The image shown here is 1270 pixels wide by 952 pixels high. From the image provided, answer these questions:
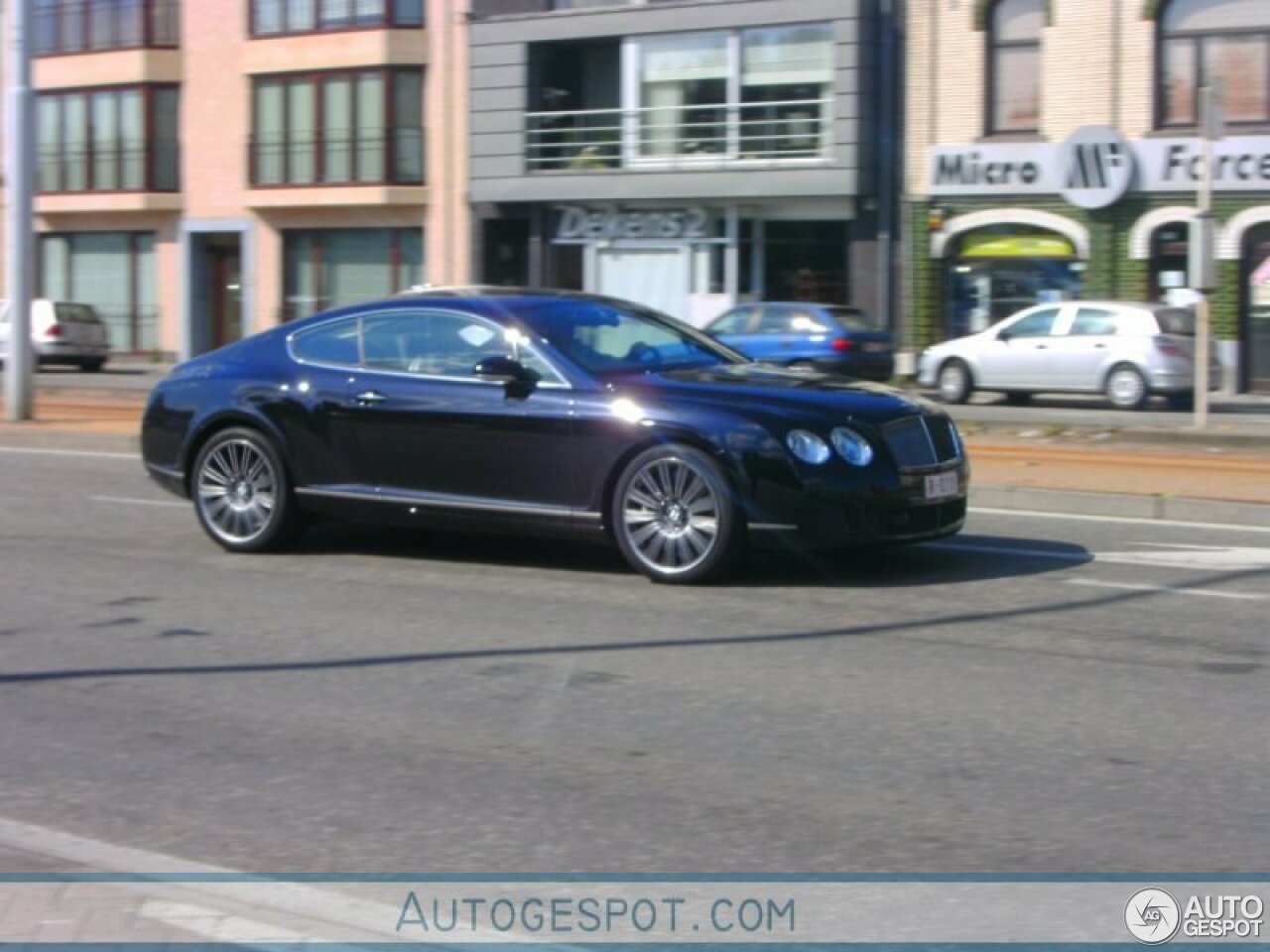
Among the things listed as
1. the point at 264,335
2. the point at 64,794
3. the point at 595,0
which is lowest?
the point at 64,794

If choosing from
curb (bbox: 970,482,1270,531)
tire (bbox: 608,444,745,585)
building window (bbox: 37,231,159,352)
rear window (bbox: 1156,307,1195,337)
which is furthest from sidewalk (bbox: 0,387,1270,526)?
building window (bbox: 37,231,159,352)

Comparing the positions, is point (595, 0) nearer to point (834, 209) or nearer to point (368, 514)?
point (834, 209)

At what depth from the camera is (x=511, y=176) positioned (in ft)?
116

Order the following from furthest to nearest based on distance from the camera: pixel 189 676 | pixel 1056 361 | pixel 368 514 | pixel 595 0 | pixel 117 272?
pixel 117 272 < pixel 595 0 < pixel 1056 361 < pixel 368 514 < pixel 189 676

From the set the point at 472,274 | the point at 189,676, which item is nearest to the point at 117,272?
the point at 472,274

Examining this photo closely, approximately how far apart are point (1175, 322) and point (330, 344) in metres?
17.3

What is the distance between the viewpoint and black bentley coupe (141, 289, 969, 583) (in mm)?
8750

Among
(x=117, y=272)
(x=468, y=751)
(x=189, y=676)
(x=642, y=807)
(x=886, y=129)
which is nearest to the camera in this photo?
(x=642, y=807)

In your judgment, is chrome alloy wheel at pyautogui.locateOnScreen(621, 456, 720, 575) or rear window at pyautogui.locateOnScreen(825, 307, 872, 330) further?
rear window at pyautogui.locateOnScreen(825, 307, 872, 330)

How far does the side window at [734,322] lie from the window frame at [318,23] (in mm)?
13126

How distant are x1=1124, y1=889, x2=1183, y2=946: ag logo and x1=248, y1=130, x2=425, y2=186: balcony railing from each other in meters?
33.6

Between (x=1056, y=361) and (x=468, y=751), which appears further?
(x=1056, y=361)

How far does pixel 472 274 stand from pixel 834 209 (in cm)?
802

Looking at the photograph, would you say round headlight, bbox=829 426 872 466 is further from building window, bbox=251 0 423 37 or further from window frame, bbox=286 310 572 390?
building window, bbox=251 0 423 37
